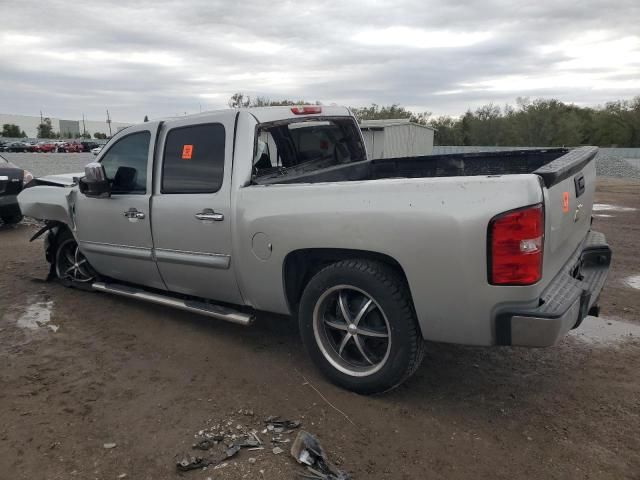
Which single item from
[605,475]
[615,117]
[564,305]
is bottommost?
[605,475]

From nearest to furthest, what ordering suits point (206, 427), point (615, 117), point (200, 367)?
1. point (206, 427)
2. point (200, 367)
3. point (615, 117)

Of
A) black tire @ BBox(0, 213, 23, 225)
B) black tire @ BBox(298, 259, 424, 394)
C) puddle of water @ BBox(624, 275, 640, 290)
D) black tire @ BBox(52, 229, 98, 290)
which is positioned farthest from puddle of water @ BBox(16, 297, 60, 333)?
puddle of water @ BBox(624, 275, 640, 290)

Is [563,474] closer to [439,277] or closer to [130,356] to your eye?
[439,277]

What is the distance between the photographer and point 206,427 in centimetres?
294

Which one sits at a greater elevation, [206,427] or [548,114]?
[548,114]

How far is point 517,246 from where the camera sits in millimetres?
2521

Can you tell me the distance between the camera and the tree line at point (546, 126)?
172ft

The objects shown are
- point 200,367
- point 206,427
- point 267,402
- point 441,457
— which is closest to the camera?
point 441,457

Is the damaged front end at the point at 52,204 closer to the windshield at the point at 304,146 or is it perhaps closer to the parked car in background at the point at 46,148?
the windshield at the point at 304,146

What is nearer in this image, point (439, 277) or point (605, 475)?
point (605, 475)

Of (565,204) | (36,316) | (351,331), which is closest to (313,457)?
(351,331)

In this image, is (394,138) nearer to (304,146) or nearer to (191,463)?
(304,146)

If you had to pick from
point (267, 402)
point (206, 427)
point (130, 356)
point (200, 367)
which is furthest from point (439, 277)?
point (130, 356)

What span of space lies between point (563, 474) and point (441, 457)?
580 millimetres
